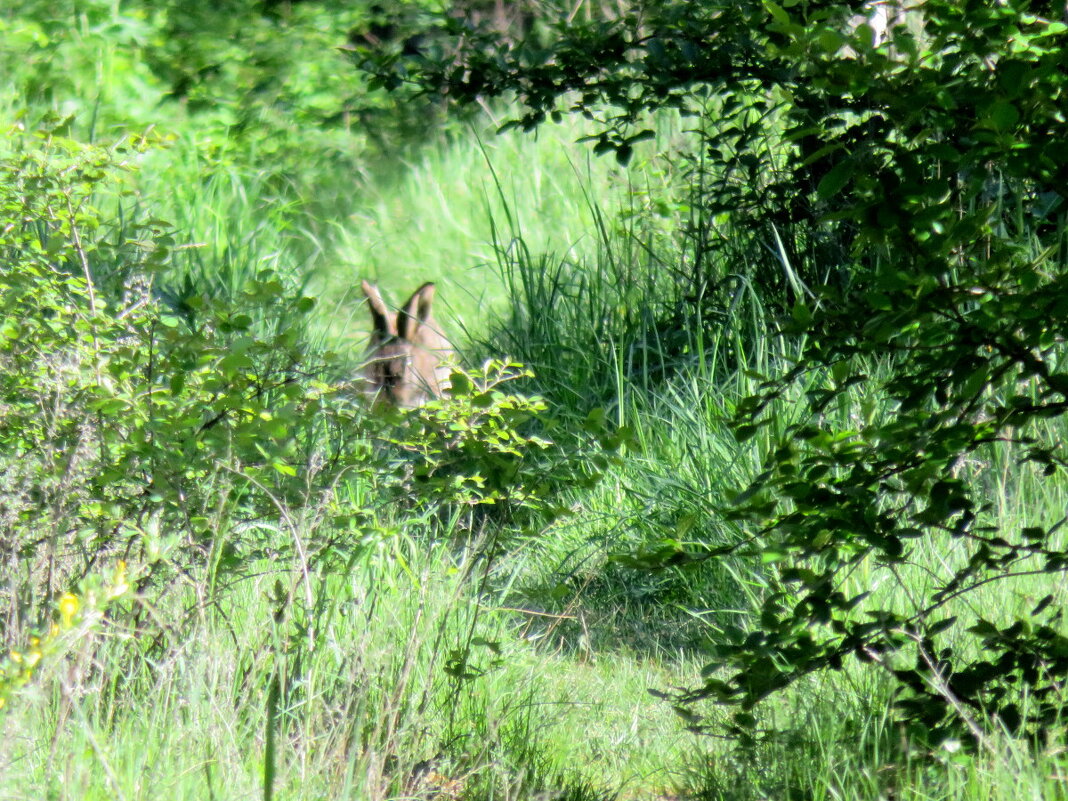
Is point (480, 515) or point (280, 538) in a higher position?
point (280, 538)

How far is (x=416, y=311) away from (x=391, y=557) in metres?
2.80

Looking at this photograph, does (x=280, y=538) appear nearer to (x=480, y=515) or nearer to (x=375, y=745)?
(x=375, y=745)

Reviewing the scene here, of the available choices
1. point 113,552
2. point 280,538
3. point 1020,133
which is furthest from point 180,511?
point 1020,133

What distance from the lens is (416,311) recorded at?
6672 millimetres

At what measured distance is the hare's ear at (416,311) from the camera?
21.5 feet

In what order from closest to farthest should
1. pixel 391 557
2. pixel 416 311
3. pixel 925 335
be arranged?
pixel 925 335
pixel 391 557
pixel 416 311

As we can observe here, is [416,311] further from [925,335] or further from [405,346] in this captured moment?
[925,335]

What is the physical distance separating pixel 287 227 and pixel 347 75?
332 cm

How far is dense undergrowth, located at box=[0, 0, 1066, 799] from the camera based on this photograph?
2492 mm

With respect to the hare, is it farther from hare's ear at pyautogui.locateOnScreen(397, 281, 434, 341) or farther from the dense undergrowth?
the dense undergrowth

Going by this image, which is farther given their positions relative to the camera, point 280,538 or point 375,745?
point 280,538

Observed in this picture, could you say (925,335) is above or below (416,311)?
above

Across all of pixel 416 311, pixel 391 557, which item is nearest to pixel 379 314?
pixel 416 311

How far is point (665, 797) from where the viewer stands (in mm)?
3012
